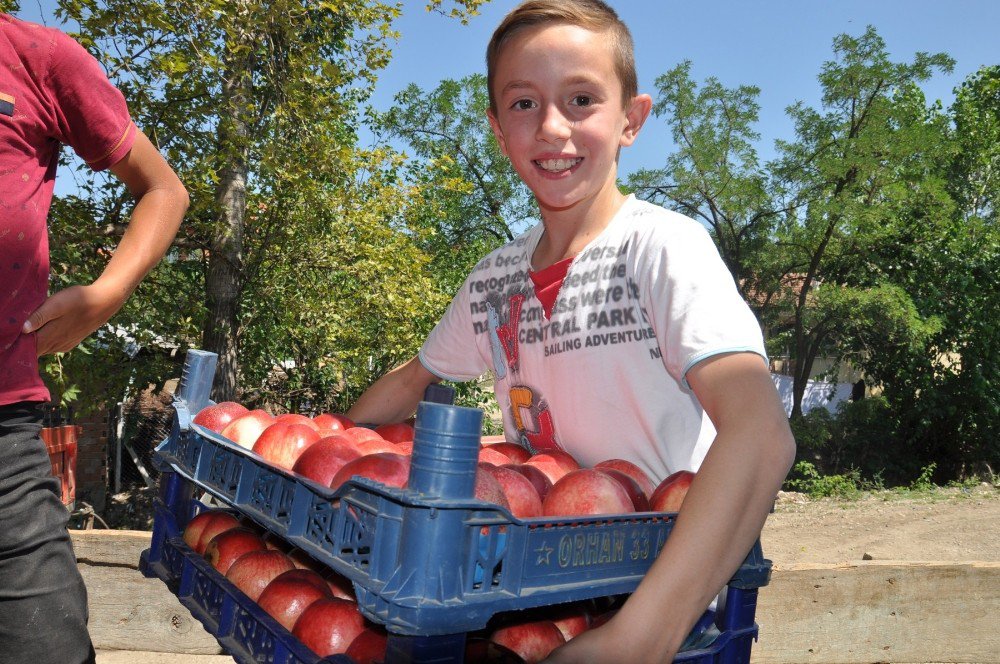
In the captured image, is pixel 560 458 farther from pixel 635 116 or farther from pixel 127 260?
pixel 127 260

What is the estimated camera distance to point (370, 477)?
1286 millimetres

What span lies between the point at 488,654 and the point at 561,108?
1.17 meters

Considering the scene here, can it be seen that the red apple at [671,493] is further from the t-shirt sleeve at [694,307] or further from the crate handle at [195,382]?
the crate handle at [195,382]

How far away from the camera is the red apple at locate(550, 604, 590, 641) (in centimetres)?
155

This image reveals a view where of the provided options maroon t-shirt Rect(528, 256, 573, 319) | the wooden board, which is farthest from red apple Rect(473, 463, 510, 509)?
the wooden board

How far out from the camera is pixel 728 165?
65.4 feet

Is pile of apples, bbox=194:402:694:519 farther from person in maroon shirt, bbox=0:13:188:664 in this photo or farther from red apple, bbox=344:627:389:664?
person in maroon shirt, bbox=0:13:188:664

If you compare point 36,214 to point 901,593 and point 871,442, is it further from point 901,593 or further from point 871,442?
point 871,442

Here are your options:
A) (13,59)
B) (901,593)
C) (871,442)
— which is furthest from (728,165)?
(13,59)

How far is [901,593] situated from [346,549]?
9.50ft

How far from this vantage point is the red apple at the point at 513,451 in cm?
179

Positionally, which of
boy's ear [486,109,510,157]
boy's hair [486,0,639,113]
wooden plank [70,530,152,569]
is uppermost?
boy's hair [486,0,639,113]

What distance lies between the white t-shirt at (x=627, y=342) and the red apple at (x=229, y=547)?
2.37 feet

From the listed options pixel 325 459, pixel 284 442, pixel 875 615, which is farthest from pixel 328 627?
pixel 875 615
